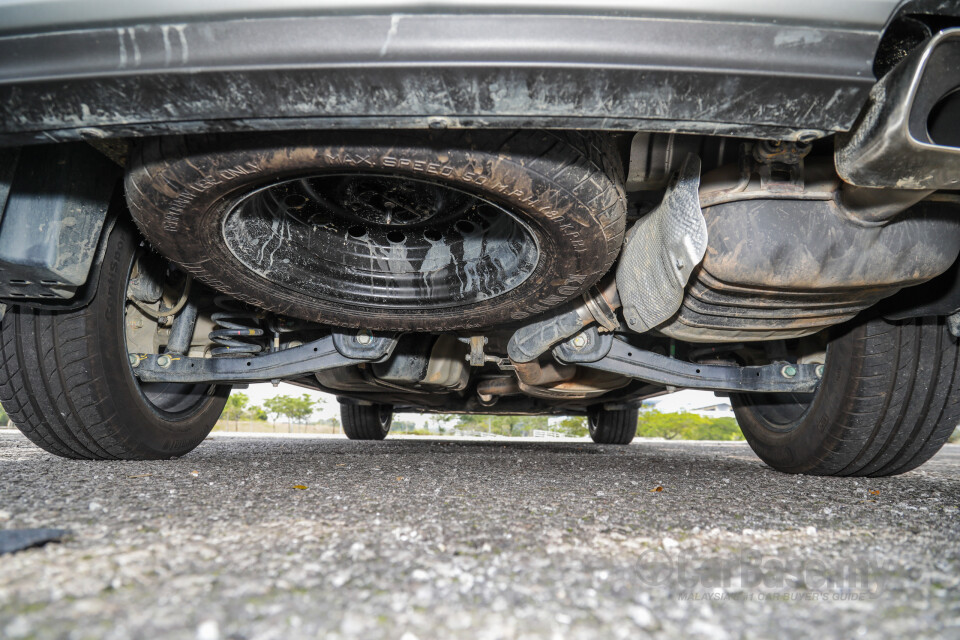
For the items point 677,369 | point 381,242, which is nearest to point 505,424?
point 677,369

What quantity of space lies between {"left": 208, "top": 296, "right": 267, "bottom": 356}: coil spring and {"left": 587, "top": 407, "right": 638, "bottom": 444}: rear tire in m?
2.90

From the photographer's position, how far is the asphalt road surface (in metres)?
0.49

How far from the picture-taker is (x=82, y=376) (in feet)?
4.38

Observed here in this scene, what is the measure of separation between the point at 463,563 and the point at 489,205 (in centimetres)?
82

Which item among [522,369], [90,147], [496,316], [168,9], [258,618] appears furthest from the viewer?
[522,369]

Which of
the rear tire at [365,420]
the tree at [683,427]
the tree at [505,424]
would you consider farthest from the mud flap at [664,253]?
the tree at [683,427]

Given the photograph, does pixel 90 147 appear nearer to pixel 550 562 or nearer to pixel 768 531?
pixel 550 562

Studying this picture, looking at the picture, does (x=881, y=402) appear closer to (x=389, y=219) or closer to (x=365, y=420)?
(x=389, y=219)

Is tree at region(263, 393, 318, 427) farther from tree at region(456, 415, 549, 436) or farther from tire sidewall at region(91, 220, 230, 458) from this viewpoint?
tire sidewall at region(91, 220, 230, 458)

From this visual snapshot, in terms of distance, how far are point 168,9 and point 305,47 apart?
180mm

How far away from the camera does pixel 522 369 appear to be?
178 cm

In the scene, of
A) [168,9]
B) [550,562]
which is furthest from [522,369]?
[168,9]

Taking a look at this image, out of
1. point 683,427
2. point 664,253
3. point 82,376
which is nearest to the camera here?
point 664,253

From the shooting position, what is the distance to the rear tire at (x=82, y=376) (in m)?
1.31
